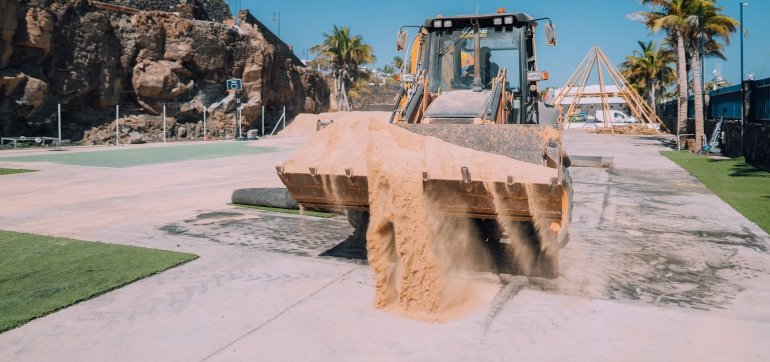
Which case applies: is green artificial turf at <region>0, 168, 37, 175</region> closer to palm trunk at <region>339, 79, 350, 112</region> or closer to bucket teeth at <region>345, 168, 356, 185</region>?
bucket teeth at <region>345, 168, 356, 185</region>

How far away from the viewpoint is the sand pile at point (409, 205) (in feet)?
15.7

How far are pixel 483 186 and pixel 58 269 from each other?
4492 mm

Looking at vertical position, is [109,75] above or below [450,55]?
above

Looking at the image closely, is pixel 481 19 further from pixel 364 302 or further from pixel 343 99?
pixel 343 99

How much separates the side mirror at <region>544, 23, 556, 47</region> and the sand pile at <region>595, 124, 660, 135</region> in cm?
3574

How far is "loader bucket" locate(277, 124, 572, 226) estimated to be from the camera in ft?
15.2

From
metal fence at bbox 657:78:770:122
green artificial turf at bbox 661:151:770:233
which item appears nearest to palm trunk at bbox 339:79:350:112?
metal fence at bbox 657:78:770:122

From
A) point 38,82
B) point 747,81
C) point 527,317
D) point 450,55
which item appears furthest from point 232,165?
point 747,81

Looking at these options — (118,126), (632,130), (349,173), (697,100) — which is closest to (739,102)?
(697,100)

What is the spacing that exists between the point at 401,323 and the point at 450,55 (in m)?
4.45

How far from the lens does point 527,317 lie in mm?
4758

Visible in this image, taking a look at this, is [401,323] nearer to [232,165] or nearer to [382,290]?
[382,290]

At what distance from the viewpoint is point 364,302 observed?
5.11 metres

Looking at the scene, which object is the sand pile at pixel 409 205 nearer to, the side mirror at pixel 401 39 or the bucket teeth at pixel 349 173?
the bucket teeth at pixel 349 173
